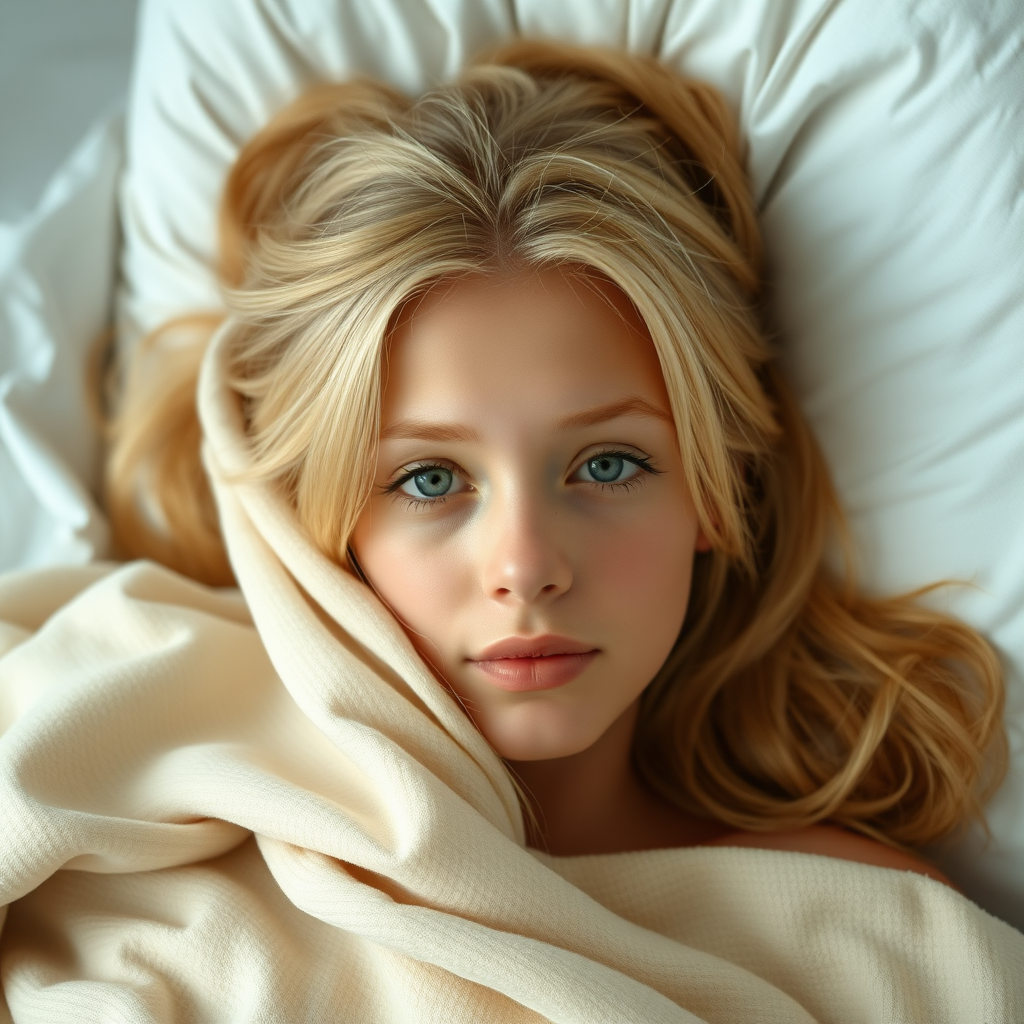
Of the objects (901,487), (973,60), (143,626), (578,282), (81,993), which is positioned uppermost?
(973,60)

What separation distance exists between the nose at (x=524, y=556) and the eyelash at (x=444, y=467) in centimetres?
6

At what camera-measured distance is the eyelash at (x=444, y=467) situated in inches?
37.0

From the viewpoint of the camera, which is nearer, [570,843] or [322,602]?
[322,602]

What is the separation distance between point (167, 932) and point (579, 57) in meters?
0.92

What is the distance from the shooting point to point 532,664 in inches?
36.5

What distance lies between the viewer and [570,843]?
111cm

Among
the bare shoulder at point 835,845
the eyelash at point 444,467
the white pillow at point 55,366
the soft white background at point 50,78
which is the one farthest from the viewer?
the soft white background at point 50,78

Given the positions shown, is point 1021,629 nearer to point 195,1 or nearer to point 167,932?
point 167,932

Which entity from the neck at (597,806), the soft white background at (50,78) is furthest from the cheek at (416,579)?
the soft white background at (50,78)

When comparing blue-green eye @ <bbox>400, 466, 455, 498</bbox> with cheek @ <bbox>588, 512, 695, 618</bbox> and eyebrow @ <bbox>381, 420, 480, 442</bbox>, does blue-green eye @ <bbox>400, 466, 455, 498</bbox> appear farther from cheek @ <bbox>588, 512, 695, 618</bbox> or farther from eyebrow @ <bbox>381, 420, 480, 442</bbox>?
cheek @ <bbox>588, 512, 695, 618</bbox>

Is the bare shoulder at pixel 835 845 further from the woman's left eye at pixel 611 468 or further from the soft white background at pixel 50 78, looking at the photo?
the soft white background at pixel 50 78

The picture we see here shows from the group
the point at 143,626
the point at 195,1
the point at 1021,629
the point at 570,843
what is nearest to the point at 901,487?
the point at 1021,629

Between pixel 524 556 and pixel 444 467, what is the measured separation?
0.40ft

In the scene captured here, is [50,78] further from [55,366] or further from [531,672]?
[531,672]
